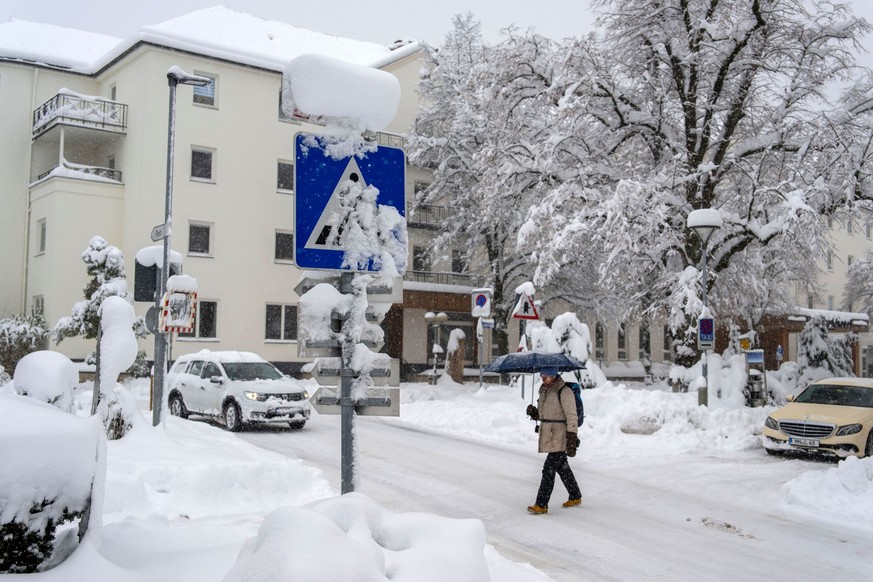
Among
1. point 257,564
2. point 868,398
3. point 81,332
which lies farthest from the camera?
point 81,332

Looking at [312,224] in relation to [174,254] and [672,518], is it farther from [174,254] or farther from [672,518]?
[174,254]

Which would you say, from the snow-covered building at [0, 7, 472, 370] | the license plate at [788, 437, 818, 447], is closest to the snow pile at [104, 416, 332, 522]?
the license plate at [788, 437, 818, 447]

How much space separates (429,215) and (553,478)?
32.1m

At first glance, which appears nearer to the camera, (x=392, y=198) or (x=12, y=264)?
(x=392, y=198)

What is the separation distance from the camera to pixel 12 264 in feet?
112

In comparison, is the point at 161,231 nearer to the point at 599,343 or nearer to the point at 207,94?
the point at 207,94

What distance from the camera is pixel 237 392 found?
1739cm

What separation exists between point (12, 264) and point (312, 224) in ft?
112

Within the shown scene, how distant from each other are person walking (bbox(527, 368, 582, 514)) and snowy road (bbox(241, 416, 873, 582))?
10.5 inches

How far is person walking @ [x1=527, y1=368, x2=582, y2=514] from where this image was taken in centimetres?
976

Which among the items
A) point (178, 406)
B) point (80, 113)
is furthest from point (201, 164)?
point (178, 406)

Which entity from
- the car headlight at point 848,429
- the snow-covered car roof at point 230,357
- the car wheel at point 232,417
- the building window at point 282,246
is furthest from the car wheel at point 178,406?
the building window at point 282,246

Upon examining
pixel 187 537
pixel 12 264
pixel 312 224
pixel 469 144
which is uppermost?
pixel 469 144

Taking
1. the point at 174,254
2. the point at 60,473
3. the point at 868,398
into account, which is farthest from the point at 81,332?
the point at 60,473
